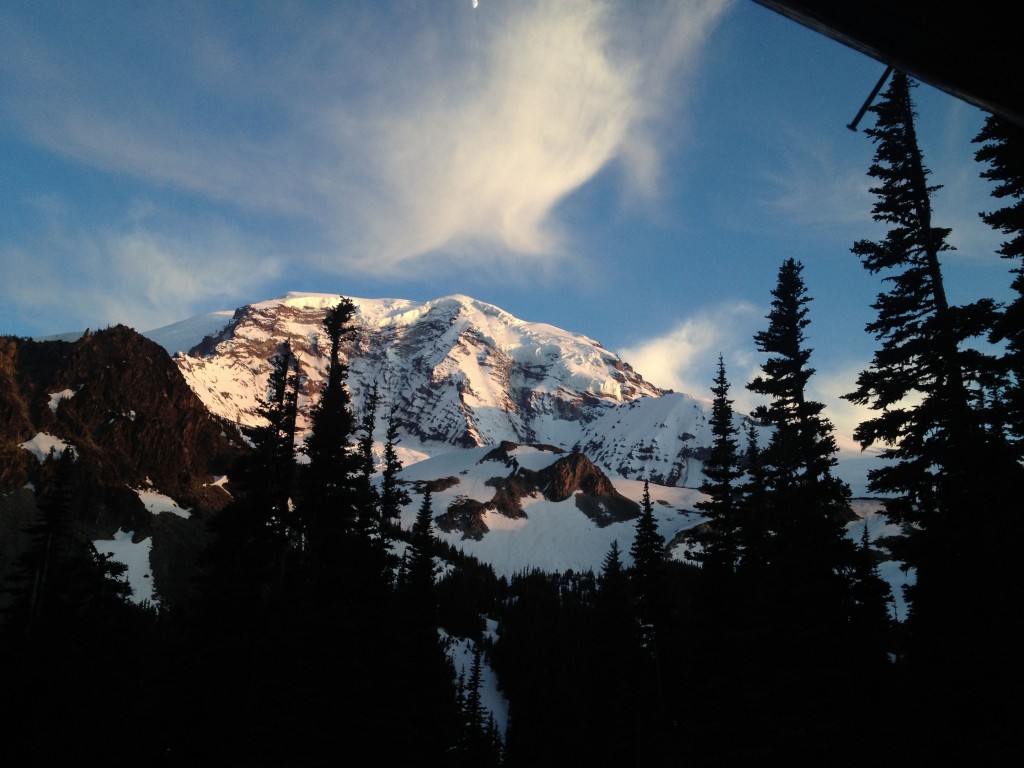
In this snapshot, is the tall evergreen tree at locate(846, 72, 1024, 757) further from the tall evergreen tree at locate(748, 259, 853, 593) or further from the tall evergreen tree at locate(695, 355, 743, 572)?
the tall evergreen tree at locate(695, 355, 743, 572)

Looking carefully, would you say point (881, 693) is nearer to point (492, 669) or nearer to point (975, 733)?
point (975, 733)

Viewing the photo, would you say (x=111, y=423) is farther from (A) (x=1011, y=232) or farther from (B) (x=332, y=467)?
(A) (x=1011, y=232)

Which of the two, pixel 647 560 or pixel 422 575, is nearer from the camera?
pixel 647 560

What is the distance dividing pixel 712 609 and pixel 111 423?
16976 cm

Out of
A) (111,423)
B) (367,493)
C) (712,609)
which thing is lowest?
(712,609)

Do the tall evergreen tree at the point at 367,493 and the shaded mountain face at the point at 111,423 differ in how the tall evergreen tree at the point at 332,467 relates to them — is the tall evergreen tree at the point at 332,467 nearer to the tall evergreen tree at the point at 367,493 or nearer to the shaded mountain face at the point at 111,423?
the tall evergreen tree at the point at 367,493

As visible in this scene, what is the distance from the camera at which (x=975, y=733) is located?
13680 mm

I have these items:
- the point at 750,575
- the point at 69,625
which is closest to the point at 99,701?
the point at 69,625

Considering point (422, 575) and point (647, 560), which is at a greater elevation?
point (647, 560)

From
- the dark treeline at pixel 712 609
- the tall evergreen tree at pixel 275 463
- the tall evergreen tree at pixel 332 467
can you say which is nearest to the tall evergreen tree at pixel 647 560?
the dark treeline at pixel 712 609

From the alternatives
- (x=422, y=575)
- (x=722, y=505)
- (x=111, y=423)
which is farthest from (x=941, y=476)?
(x=111, y=423)

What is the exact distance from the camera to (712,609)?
86.4ft

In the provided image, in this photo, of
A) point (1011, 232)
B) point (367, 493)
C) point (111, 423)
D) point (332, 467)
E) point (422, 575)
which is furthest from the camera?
point (111, 423)

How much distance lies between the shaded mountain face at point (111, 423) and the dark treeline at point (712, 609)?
126m
